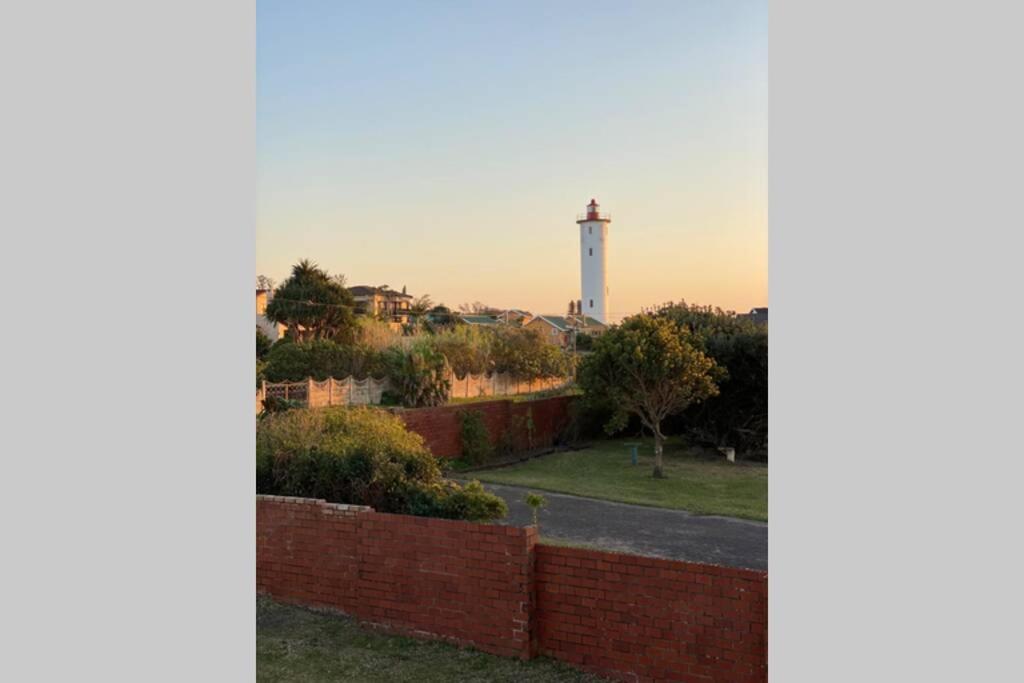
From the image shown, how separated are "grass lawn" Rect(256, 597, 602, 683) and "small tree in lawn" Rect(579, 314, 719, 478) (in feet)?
27.9

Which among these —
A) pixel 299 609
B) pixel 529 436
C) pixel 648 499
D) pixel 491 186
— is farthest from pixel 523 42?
pixel 529 436

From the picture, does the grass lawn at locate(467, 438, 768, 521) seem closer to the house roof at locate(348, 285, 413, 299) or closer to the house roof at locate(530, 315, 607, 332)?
the house roof at locate(530, 315, 607, 332)

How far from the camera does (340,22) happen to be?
5098 mm

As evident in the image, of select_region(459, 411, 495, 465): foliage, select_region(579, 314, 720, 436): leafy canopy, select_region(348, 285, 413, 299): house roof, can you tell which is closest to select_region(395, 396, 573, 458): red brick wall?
select_region(459, 411, 495, 465): foliage

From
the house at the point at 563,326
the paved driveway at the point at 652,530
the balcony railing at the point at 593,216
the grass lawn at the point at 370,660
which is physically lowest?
the paved driveway at the point at 652,530

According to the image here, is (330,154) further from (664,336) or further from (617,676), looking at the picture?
(664,336)

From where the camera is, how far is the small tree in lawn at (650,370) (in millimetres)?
13430

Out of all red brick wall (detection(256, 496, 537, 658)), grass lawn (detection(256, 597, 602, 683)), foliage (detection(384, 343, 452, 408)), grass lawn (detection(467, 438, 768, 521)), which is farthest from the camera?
foliage (detection(384, 343, 452, 408))

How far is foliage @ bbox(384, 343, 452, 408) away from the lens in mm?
17750

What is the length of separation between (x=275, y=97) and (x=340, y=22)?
651 mm

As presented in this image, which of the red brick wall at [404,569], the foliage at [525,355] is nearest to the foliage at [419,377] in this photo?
the foliage at [525,355]

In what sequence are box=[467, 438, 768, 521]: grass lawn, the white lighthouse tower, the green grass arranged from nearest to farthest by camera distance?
box=[467, 438, 768, 521]: grass lawn
the green grass
the white lighthouse tower

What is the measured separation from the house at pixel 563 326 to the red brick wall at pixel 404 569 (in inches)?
746

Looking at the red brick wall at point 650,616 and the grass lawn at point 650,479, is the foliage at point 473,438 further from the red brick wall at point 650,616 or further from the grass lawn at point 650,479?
the red brick wall at point 650,616
